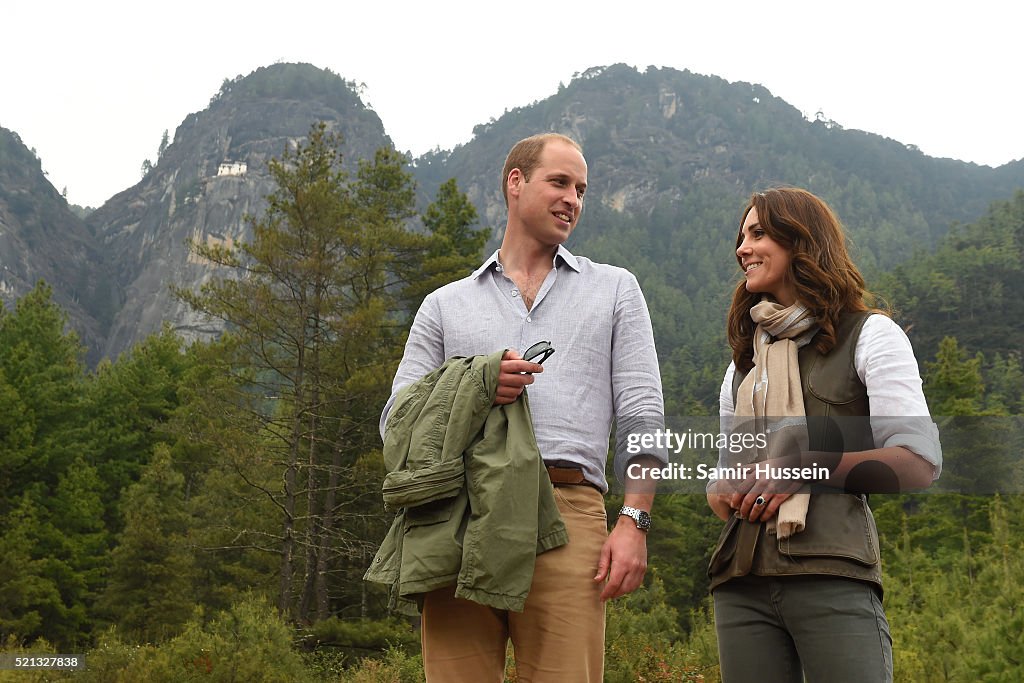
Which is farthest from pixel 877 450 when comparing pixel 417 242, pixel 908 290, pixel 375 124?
pixel 375 124

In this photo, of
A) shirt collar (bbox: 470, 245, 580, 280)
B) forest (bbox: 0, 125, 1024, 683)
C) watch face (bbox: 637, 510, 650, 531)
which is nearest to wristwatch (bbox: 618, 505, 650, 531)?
watch face (bbox: 637, 510, 650, 531)

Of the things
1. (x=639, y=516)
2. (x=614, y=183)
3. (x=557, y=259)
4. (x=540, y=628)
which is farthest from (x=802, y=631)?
(x=614, y=183)

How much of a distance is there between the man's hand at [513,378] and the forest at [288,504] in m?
5.89

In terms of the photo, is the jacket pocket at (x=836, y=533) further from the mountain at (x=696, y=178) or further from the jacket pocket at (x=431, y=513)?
the mountain at (x=696, y=178)

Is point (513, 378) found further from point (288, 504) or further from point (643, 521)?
point (288, 504)

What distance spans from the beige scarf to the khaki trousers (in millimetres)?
482

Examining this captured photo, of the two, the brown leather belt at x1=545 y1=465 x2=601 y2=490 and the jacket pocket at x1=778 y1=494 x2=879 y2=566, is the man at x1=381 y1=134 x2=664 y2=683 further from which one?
the jacket pocket at x1=778 y1=494 x2=879 y2=566

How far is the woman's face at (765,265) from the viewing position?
2264 mm

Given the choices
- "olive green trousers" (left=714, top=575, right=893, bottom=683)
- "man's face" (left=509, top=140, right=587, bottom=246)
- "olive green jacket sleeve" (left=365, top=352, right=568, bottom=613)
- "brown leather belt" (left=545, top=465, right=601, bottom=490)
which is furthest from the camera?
"man's face" (left=509, top=140, right=587, bottom=246)

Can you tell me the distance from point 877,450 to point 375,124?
135 m

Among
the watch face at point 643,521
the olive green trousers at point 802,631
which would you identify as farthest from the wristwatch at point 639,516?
the olive green trousers at point 802,631

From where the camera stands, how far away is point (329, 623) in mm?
14711

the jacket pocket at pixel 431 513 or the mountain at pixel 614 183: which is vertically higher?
the mountain at pixel 614 183

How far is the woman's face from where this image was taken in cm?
226
